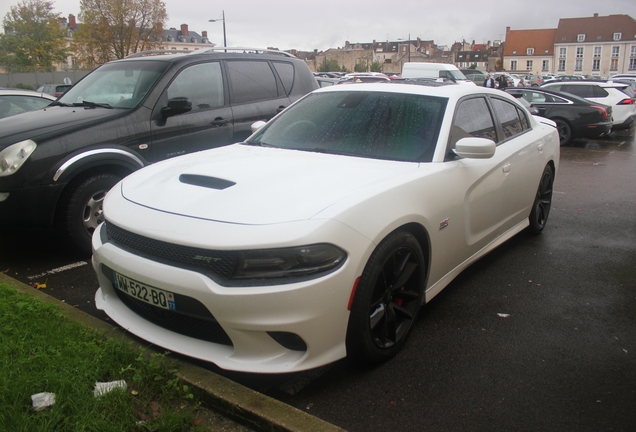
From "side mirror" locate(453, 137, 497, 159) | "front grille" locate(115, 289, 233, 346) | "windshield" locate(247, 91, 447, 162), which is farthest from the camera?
"windshield" locate(247, 91, 447, 162)

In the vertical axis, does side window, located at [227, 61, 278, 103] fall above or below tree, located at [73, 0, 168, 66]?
below

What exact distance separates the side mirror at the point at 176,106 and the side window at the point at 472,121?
263cm

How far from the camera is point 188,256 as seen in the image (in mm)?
2713

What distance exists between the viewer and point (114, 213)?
10.4ft

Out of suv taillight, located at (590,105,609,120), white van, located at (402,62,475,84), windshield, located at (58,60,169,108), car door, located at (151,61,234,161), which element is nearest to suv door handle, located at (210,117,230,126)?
car door, located at (151,61,234,161)

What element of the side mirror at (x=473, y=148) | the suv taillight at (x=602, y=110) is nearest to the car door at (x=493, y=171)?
the side mirror at (x=473, y=148)

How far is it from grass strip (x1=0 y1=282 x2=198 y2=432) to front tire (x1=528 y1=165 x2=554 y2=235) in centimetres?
410

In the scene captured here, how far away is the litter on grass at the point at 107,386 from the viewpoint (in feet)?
8.62

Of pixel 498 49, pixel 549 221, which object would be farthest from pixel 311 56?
pixel 549 221

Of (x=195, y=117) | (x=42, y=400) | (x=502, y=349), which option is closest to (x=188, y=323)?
(x=42, y=400)

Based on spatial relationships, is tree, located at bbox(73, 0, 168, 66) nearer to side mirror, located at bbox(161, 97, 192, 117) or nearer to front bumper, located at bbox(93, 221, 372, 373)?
side mirror, located at bbox(161, 97, 192, 117)

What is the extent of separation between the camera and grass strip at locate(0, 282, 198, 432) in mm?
2426

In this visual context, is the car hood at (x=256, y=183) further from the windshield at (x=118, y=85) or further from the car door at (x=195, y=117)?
the windshield at (x=118, y=85)

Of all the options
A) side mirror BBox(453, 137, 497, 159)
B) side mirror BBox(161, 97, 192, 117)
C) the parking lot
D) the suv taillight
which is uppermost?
side mirror BBox(161, 97, 192, 117)
